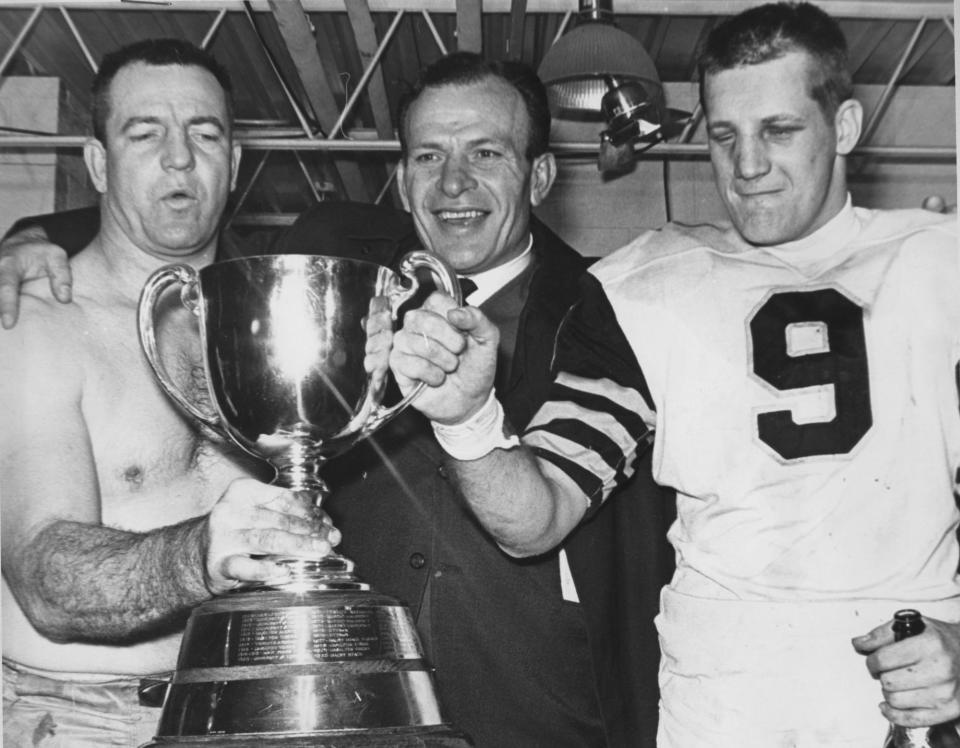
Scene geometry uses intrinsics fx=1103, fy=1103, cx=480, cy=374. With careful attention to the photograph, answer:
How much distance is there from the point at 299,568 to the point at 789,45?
0.87 metres

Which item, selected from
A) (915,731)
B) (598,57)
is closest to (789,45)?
(915,731)

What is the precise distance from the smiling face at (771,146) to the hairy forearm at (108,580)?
2.44 feet

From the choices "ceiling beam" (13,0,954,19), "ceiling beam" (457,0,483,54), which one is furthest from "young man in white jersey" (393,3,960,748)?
"ceiling beam" (457,0,483,54)

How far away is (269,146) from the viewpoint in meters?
4.16

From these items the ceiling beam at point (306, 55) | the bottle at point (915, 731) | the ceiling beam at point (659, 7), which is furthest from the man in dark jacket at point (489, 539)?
the ceiling beam at point (306, 55)

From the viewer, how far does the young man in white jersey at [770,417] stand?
47.9 inches

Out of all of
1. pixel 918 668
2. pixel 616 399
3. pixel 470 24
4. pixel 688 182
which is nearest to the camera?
pixel 918 668

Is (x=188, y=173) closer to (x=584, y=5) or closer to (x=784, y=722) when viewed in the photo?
(x=784, y=722)

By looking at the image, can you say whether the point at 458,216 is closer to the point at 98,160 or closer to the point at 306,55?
the point at 98,160

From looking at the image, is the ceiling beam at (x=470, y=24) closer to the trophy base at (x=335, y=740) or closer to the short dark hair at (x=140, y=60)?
the short dark hair at (x=140, y=60)

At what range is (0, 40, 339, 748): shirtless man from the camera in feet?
4.57

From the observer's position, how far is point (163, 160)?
1666mm

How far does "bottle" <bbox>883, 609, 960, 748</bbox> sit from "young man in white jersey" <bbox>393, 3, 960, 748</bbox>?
9 cm

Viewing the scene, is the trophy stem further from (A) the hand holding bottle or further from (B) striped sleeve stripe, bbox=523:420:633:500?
(A) the hand holding bottle
